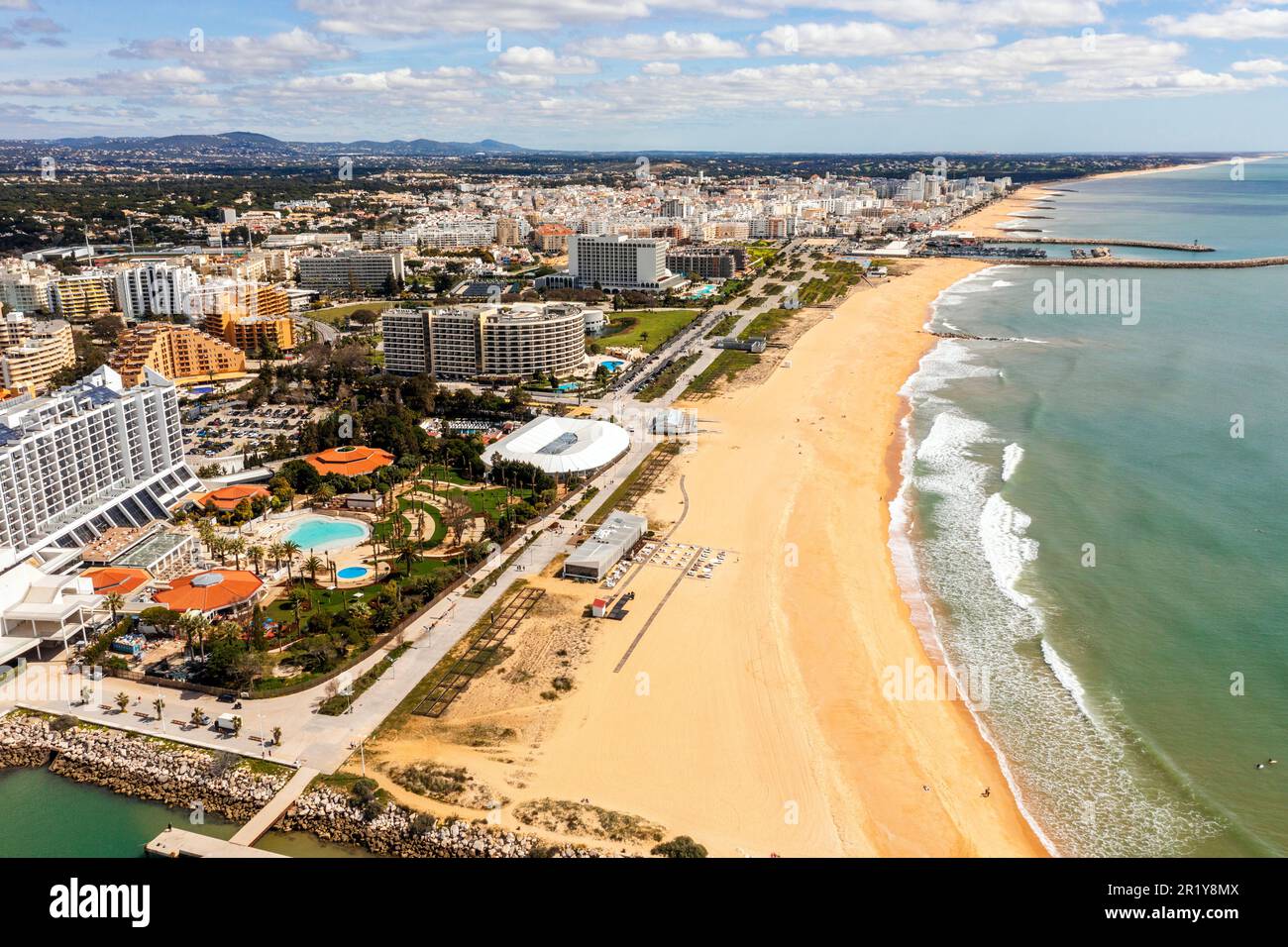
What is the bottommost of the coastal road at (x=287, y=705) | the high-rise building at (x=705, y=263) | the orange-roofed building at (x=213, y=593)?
the coastal road at (x=287, y=705)

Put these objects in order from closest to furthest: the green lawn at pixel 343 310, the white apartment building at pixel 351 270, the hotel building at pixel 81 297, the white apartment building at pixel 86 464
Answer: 1. the white apartment building at pixel 86 464
2. the hotel building at pixel 81 297
3. the green lawn at pixel 343 310
4. the white apartment building at pixel 351 270

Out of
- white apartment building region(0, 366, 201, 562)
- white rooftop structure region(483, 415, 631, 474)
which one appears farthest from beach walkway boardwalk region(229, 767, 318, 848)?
white rooftop structure region(483, 415, 631, 474)

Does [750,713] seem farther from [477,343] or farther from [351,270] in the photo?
[351,270]

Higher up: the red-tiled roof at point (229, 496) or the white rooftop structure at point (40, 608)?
the red-tiled roof at point (229, 496)

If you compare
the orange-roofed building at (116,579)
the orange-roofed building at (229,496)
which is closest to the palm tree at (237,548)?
the orange-roofed building at (116,579)

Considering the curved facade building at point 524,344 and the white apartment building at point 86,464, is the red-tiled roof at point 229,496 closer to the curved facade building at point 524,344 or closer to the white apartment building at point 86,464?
the white apartment building at point 86,464

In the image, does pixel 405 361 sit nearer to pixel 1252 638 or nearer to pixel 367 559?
pixel 367 559
